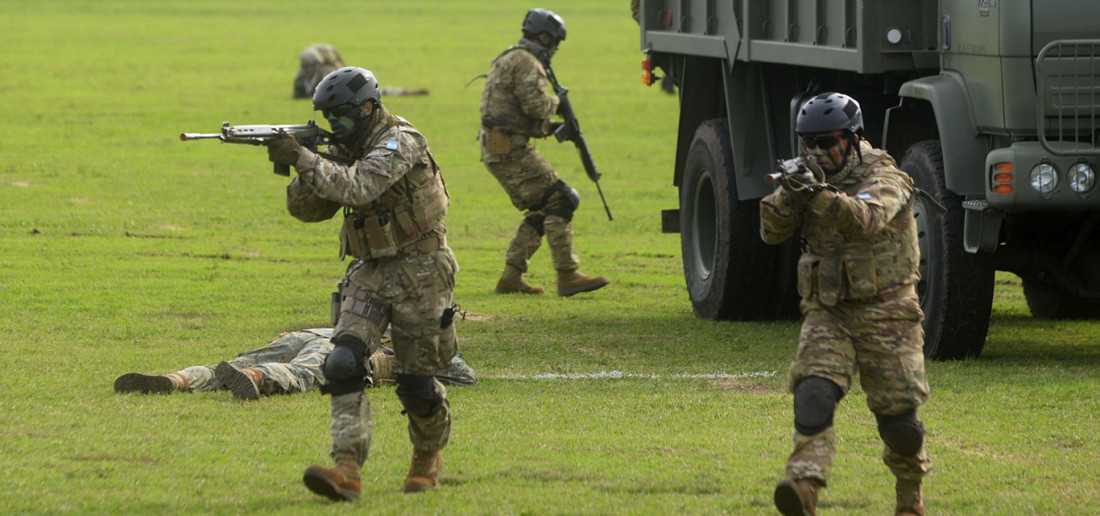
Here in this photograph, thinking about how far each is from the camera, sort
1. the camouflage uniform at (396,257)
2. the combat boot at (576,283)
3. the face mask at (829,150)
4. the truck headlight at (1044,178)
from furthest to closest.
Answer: the combat boot at (576,283)
the truck headlight at (1044,178)
the camouflage uniform at (396,257)
the face mask at (829,150)

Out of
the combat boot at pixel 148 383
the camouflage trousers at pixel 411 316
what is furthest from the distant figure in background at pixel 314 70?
the camouflage trousers at pixel 411 316

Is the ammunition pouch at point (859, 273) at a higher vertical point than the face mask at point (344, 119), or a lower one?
lower

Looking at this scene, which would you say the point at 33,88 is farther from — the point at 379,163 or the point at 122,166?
the point at 379,163

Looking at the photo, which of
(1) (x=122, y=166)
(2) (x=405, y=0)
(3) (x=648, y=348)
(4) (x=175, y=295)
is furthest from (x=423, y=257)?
(2) (x=405, y=0)

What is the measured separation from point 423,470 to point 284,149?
1365mm

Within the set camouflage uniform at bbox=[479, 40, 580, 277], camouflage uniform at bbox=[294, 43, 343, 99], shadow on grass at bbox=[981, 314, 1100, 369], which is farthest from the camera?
camouflage uniform at bbox=[294, 43, 343, 99]

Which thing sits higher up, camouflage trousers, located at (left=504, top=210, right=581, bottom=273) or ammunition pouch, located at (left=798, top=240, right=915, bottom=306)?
ammunition pouch, located at (left=798, top=240, right=915, bottom=306)

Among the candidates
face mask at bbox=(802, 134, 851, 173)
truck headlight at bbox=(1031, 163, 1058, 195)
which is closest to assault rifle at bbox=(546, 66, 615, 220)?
truck headlight at bbox=(1031, 163, 1058, 195)

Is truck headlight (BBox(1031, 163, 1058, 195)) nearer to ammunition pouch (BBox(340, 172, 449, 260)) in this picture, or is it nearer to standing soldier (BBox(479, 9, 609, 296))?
ammunition pouch (BBox(340, 172, 449, 260))

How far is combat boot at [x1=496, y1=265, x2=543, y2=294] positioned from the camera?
44.3ft

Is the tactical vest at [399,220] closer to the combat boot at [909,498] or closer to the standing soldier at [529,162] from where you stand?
the combat boot at [909,498]

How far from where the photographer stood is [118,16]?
5888 cm

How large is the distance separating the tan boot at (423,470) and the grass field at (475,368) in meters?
0.11

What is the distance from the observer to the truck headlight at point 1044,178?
28.0ft
